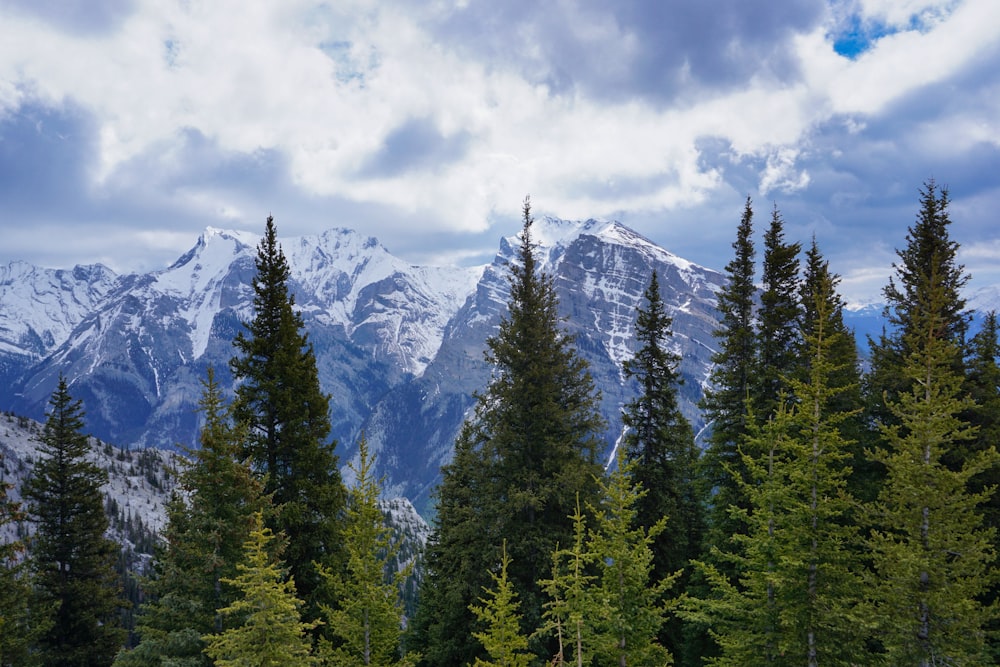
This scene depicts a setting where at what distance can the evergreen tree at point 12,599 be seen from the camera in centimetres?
1942

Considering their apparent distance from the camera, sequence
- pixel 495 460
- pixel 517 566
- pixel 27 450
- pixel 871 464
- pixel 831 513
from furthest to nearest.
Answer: pixel 27 450, pixel 871 464, pixel 495 460, pixel 517 566, pixel 831 513

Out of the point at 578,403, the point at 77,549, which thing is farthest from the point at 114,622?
the point at 578,403

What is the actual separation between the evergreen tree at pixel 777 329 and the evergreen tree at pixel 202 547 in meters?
23.2

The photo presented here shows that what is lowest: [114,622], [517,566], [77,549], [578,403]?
[114,622]

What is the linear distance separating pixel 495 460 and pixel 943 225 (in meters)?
26.9

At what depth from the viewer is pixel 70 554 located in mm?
33125

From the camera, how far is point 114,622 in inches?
1353

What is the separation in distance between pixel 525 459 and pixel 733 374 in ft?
44.5

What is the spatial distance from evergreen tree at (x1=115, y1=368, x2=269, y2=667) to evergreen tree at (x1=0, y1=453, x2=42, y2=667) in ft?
22.3

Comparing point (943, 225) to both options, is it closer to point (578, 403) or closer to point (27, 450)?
point (578, 403)

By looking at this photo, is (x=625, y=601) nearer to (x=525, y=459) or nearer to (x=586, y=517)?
(x=586, y=517)

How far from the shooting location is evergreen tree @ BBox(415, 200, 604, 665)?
19.9 meters

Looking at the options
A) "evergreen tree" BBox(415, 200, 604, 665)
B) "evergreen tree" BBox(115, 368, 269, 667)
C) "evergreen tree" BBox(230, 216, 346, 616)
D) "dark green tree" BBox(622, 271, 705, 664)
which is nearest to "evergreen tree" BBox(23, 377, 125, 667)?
"evergreen tree" BBox(230, 216, 346, 616)

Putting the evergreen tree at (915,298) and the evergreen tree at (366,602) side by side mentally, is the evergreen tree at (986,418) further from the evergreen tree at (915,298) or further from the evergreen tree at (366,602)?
the evergreen tree at (366,602)
